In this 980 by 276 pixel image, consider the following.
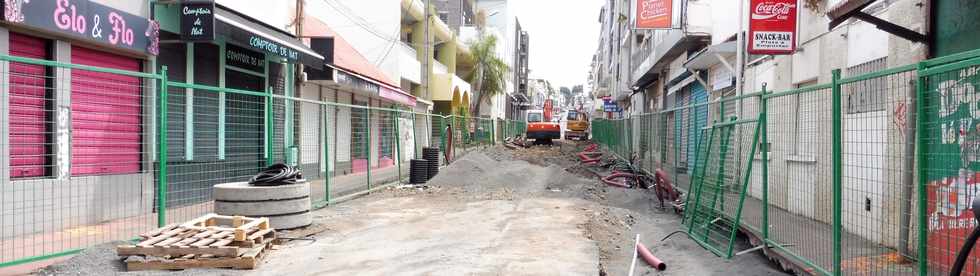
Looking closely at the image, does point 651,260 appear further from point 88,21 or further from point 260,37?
point 260,37

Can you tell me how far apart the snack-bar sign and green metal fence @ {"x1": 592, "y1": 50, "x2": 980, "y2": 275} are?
7.72 metres

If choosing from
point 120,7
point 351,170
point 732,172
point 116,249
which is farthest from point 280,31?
point 732,172

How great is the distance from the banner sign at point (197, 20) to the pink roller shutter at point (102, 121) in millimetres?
981

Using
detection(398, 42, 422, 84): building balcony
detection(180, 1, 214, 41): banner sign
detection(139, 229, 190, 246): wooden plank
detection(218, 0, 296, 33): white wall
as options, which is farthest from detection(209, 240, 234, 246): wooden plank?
detection(398, 42, 422, 84): building balcony

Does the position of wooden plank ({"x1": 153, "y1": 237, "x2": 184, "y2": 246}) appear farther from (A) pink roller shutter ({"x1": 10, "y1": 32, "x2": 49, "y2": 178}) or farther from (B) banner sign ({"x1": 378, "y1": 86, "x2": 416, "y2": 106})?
(B) banner sign ({"x1": 378, "y1": 86, "x2": 416, "y2": 106})

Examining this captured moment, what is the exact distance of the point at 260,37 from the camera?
1124cm

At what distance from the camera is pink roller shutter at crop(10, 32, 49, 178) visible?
7141 mm

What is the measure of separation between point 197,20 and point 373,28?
1480 centimetres

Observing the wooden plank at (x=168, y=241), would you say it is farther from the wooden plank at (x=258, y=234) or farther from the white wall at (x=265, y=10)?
the white wall at (x=265, y=10)

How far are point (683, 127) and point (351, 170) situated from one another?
6746 mm

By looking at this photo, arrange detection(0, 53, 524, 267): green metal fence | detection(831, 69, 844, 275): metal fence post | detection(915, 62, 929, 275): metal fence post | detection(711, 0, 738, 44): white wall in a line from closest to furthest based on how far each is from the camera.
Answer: detection(915, 62, 929, 275): metal fence post, detection(831, 69, 844, 275): metal fence post, detection(0, 53, 524, 267): green metal fence, detection(711, 0, 738, 44): white wall

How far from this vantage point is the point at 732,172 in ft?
25.7

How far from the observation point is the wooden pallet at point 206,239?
6.18m

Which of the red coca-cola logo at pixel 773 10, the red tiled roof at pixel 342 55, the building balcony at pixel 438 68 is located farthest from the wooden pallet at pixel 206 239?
the building balcony at pixel 438 68
